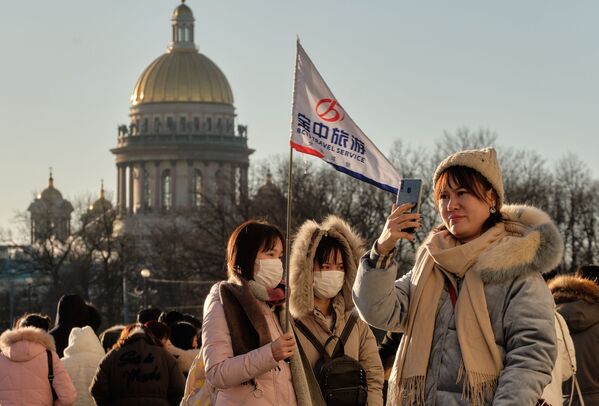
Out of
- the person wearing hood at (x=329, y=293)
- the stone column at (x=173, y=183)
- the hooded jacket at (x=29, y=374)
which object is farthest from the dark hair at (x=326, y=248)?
the stone column at (x=173, y=183)

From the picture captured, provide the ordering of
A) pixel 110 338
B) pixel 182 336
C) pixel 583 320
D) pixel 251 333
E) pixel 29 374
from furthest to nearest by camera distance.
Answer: pixel 110 338 → pixel 182 336 → pixel 29 374 → pixel 583 320 → pixel 251 333

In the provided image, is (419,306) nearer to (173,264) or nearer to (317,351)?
(317,351)

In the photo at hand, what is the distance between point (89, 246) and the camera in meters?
96.2

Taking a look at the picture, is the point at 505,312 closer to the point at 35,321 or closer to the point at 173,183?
the point at 35,321

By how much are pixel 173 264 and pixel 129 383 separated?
7368 cm

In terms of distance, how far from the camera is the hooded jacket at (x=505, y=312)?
7410 mm

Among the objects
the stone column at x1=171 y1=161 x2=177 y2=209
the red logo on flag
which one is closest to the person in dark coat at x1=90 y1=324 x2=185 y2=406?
the red logo on flag

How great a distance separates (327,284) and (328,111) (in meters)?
0.80

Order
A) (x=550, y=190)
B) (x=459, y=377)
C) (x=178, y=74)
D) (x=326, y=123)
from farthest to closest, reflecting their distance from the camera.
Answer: (x=178, y=74) → (x=550, y=190) → (x=326, y=123) → (x=459, y=377)

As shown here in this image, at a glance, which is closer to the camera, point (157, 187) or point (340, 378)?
point (340, 378)

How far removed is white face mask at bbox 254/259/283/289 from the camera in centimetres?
919

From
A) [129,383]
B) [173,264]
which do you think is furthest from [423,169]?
[129,383]

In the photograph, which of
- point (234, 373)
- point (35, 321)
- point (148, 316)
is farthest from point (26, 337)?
point (148, 316)

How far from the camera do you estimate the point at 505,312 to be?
24.7 feet
